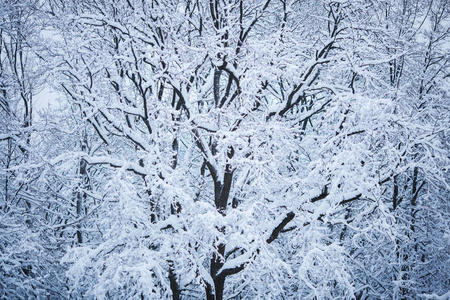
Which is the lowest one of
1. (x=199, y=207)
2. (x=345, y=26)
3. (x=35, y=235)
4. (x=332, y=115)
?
(x=35, y=235)

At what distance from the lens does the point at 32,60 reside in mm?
9586

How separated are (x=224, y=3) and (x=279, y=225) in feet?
16.1

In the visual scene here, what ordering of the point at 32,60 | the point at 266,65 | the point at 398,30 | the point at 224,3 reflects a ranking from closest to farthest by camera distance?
the point at 266,65
the point at 224,3
the point at 398,30
the point at 32,60

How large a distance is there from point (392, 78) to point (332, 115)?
3580 millimetres

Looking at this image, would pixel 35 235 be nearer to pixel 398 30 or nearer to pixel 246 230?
pixel 246 230

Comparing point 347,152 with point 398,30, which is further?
point 398,30

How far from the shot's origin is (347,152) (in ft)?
15.6

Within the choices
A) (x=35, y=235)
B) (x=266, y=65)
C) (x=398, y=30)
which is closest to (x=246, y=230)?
(x=266, y=65)

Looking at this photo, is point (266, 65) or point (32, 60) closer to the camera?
point (266, 65)

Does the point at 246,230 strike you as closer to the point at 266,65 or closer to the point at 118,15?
the point at 266,65

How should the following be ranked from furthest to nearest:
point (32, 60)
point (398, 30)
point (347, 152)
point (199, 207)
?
point (32, 60) < point (398, 30) < point (199, 207) < point (347, 152)

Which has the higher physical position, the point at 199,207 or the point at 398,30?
the point at 398,30

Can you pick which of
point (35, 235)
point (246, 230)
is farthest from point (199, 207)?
point (35, 235)

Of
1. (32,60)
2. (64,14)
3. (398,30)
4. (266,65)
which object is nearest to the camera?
(266,65)
